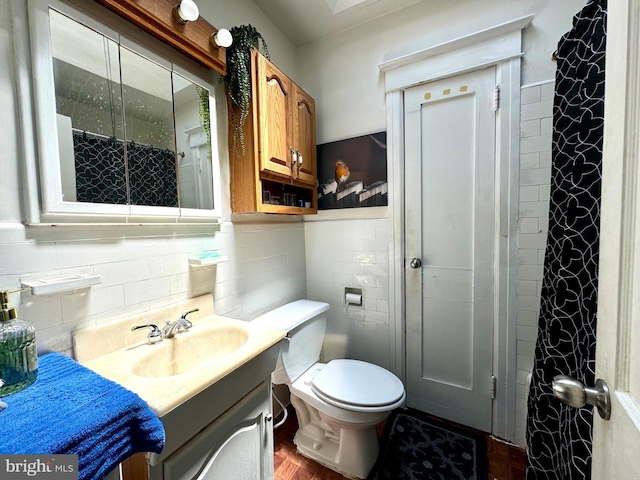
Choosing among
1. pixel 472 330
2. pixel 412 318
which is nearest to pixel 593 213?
pixel 472 330

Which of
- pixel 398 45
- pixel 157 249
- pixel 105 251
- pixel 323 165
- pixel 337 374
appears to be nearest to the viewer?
pixel 105 251

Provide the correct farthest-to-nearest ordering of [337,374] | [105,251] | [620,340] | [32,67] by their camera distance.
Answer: [337,374] → [105,251] → [32,67] → [620,340]

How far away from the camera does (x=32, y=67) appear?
743 mm

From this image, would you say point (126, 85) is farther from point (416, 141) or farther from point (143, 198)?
point (416, 141)

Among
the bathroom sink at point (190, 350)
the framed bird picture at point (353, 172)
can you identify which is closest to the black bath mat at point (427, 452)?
the bathroom sink at point (190, 350)

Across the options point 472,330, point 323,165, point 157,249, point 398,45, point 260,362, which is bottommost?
point 472,330

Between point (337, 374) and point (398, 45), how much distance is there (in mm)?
1955

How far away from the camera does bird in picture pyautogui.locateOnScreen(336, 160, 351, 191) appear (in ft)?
5.79

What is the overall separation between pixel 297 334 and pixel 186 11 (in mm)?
1481

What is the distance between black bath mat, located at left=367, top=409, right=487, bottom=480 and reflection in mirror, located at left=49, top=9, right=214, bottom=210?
5.27 ft

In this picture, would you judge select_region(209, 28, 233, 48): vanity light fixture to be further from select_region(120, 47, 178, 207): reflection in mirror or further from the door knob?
the door knob

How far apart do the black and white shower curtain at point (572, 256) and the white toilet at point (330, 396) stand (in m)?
0.56

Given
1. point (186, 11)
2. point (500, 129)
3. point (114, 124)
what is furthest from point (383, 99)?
point (114, 124)

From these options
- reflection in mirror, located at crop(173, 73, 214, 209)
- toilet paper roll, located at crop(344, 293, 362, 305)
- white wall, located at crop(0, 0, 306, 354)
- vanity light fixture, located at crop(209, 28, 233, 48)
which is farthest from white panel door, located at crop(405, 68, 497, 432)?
reflection in mirror, located at crop(173, 73, 214, 209)
